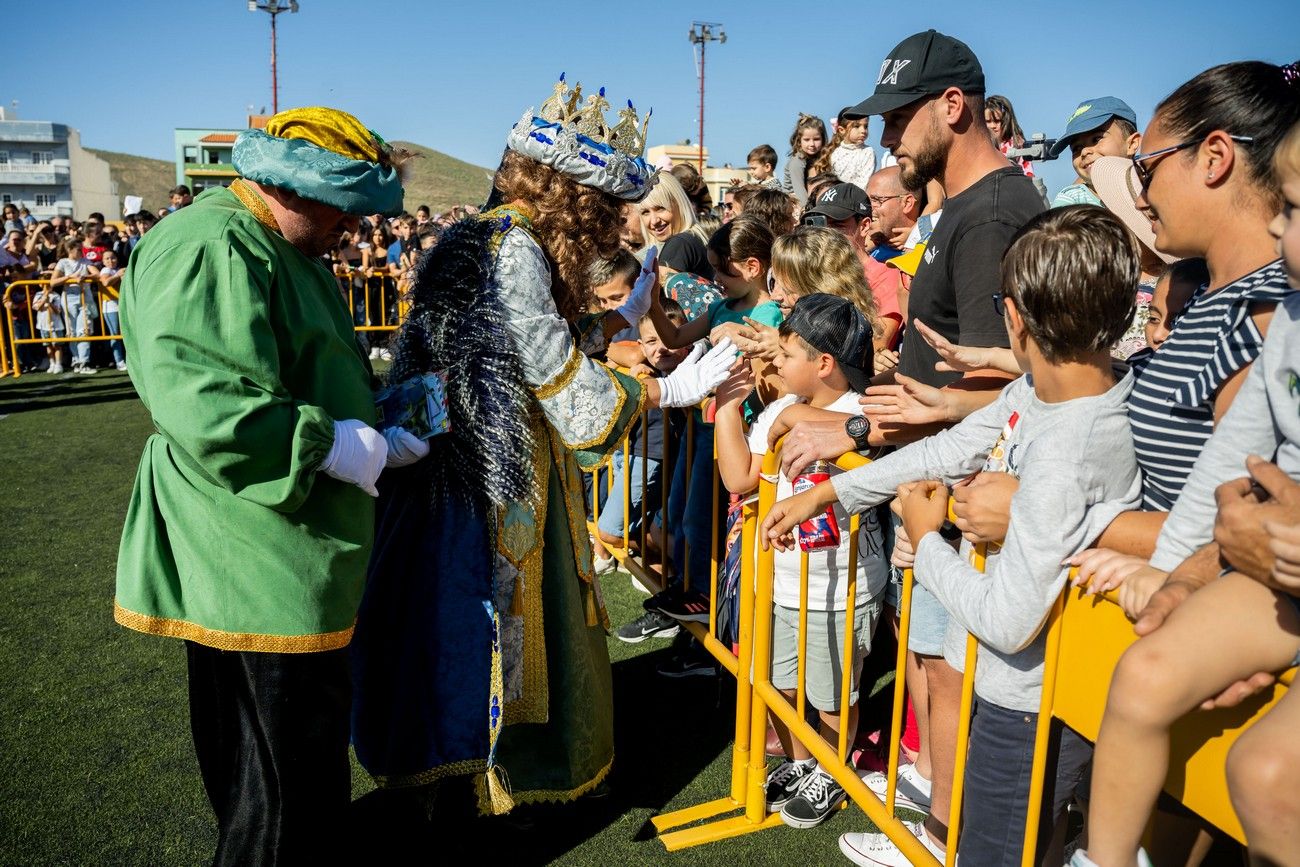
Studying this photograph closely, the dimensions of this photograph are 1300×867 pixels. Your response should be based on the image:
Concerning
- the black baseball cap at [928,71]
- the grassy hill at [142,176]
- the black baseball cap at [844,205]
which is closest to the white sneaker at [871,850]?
the black baseball cap at [928,71]

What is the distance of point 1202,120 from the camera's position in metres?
1.78

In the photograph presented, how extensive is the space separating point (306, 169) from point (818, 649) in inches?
81.4

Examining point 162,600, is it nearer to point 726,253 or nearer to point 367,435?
point 367,435

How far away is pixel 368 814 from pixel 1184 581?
2.72m

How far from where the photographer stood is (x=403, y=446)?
2525 millimetres

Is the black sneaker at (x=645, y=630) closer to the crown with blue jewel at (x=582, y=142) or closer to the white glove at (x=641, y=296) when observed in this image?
the white glove at (x=641, y=296)

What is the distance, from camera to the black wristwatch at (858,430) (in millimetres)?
2432

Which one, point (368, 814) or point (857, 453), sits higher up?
point (857, 453)

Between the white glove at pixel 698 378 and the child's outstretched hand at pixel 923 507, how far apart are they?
890 millimetres

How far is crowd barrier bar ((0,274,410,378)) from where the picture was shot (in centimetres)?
1266

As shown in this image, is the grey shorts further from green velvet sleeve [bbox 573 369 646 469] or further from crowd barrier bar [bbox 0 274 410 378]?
crowd barrier bar [bbox 0 274 410 378]

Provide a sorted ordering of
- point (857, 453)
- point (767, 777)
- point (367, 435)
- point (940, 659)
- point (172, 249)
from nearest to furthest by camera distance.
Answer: point (172, 249) < point (367, 435) < point (857, 453) < point (940, 659) < point (767, 777)

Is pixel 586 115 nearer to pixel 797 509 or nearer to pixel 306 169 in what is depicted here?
pixel 306 169

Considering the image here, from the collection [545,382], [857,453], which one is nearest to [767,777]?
[857,453]
